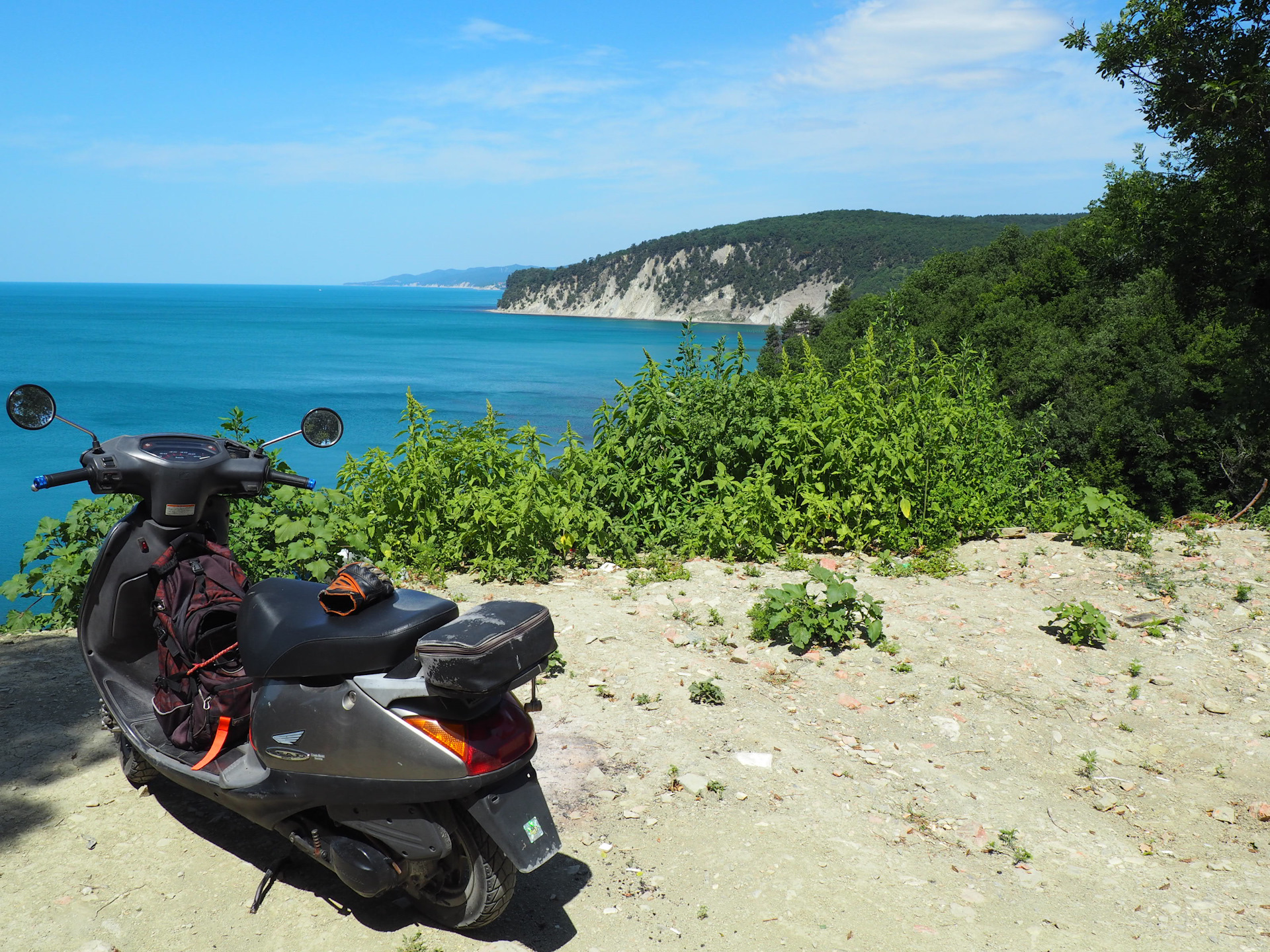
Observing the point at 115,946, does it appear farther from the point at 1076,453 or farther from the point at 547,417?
the point at 547,417

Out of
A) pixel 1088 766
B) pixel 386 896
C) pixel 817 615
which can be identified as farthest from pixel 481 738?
pixel 817 615

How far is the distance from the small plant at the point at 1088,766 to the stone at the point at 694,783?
1.85 metres

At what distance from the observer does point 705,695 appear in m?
4.81

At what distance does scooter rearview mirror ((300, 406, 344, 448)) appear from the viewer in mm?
3939

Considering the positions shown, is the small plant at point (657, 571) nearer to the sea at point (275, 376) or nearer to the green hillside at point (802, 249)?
the sea at point (275, 376)

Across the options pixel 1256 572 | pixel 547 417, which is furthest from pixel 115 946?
pixel 547 417

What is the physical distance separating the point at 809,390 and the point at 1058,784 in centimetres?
416

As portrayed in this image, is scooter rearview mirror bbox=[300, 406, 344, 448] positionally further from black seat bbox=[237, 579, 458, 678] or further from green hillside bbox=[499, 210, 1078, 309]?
green hillside bbox=[499, 210, 1078, 309]

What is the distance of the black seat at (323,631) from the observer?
2.79 meters

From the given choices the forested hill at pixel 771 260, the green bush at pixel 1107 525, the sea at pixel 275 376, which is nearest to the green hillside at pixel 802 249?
the forested hill at pixel 771 260

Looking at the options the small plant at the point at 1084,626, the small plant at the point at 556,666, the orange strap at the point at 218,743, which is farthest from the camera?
the small plant at the point at 1084,626

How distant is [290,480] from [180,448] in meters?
0.46

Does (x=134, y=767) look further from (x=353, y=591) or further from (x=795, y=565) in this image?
(x=795, y=565)

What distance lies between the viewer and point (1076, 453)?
72.6ft
